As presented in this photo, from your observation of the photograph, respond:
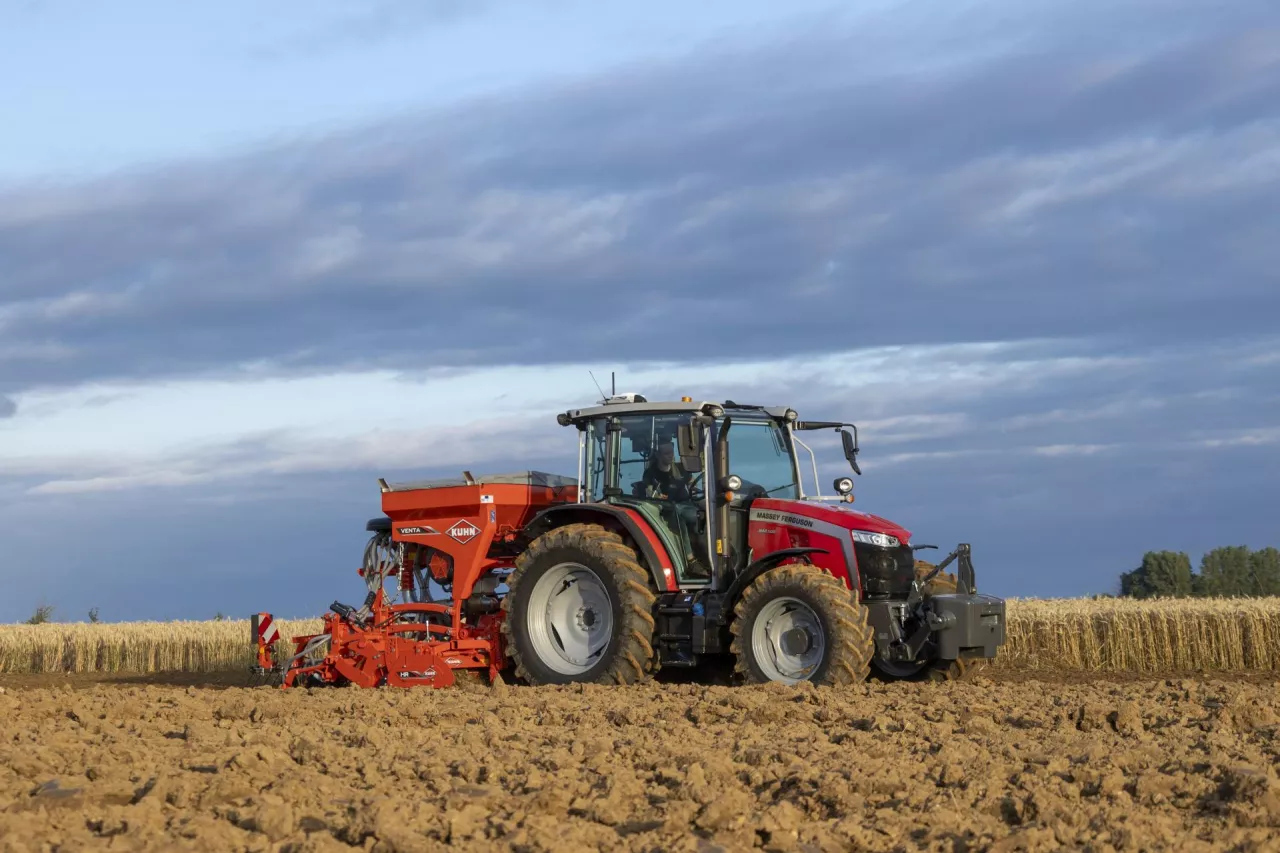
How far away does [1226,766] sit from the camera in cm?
636

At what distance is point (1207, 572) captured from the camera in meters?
38.2

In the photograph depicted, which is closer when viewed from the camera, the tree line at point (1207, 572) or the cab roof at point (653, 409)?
the cab roof at point (653, 409)

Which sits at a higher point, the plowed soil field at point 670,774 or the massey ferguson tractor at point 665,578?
the massey ferguson tractor at point 665,578

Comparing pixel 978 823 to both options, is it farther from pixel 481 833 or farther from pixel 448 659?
pixel 448 659

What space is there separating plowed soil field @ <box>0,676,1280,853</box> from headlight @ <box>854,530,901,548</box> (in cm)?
148

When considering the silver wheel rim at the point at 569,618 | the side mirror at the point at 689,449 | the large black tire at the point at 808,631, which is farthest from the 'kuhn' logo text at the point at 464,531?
the large black tire at the point at 808,631

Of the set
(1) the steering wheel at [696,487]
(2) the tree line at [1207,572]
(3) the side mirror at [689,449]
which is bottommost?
(2) the tree line at [1207,572]

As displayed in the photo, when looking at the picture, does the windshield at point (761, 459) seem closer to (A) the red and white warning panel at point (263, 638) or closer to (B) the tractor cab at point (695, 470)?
(B) the tractor cab at point (695, 470)

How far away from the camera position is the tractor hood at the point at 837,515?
11.0 metres

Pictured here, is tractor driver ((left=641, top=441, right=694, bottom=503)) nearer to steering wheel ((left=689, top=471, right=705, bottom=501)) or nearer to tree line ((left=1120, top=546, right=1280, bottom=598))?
steering wheel ((left=689, top=471, right=705, bottom=501))

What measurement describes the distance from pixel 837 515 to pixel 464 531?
11.6 ft

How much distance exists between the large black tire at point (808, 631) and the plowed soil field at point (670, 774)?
0.46 meters

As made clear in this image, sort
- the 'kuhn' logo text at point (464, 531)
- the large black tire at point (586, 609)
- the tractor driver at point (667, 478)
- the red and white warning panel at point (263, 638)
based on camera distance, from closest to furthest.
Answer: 1. the large black tire at point (586, 609)
2. the tractor driver at point (667, 478)
3. the 'kuhn' logo text at point (464, 531)
4. the red and white warning panel at point (263, 638)

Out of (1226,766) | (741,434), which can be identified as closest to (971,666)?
(741,434)
